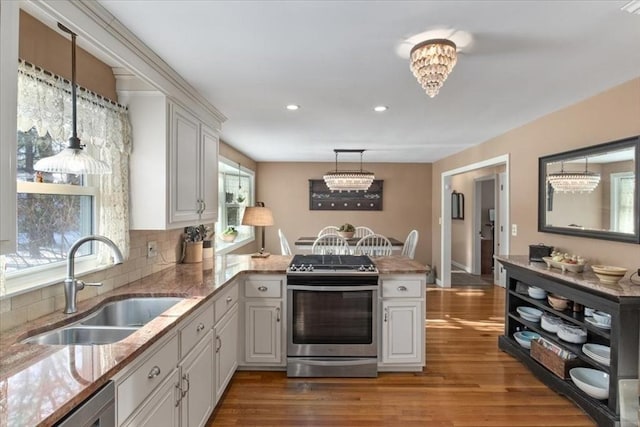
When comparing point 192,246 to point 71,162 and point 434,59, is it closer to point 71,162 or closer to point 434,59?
point 71,162

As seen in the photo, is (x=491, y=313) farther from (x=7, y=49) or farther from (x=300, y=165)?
(x=7, y=49)

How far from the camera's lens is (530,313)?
3.01 m

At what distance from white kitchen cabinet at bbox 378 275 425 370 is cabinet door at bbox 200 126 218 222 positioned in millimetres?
1623

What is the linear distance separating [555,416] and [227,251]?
12.7ft

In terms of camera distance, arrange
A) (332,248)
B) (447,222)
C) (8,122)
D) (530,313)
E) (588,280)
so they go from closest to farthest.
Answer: (8,122)
(588,280)
(530,313)
(332,248)
(447,222)

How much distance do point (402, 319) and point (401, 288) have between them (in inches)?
10.1

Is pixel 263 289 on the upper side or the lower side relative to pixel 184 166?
lower

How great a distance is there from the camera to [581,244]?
2.89 metres

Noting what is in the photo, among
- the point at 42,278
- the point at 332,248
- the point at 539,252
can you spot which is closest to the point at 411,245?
the point at 332,248

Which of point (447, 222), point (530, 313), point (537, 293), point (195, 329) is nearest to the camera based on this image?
point (195, 329)

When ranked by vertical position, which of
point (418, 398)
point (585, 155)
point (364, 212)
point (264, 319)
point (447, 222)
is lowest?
point (418, 398)

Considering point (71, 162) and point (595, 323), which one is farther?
point (595, 323)

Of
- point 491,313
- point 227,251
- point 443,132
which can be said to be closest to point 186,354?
point 227,251

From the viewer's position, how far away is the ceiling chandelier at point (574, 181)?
2.82 metres
